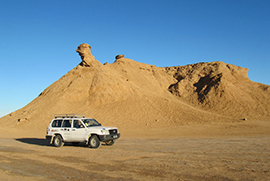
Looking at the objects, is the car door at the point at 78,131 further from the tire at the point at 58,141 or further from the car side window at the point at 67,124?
the tire at the point at 58,141

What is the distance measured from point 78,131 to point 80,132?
17 cm

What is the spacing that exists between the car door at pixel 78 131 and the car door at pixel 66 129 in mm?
287

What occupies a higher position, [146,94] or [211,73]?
[211,73]

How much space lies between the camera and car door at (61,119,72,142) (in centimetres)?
1369

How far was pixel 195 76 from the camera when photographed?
5422 centimetres

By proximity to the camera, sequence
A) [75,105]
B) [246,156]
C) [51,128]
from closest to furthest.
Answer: [246,156], [51,128], [75,105]

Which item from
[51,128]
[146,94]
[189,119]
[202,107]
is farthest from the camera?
[202,107]

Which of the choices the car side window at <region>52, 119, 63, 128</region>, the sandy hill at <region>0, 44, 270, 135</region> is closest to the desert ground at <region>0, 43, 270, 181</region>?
the sandy hill at <region>0, 44, 270, 135</region>

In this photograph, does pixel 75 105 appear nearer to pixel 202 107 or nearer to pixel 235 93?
pixel 202 107

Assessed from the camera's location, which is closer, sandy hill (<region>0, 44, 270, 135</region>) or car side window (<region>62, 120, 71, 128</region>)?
car side window (<region>62, 120, 71, 128</region>)

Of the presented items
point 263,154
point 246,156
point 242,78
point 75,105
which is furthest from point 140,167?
point 242,78

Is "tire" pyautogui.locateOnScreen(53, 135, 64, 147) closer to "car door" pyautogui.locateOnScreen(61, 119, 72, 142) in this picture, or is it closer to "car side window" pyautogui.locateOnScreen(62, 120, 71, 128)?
"car door" pyautogui.locateOnScreen(61, 119, 72, 142)

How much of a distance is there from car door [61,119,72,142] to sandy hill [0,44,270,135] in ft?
55.2

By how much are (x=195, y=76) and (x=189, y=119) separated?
24.8 metres
